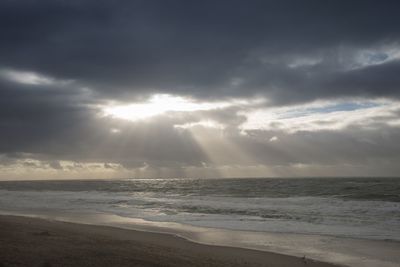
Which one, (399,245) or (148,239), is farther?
(148,239)

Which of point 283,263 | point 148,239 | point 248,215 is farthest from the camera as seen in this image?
point 248,215

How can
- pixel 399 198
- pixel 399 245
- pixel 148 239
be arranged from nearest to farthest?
pixel 399 245 < pixel 148 239 < pixel 399 198

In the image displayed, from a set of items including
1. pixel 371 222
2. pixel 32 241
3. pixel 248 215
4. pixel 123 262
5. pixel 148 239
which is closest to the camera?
pixel 123 262

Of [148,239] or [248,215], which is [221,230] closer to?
[148,239]

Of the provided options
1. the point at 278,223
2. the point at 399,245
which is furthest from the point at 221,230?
the point at 399,245

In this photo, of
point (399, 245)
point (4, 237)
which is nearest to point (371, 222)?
point (399, 245)

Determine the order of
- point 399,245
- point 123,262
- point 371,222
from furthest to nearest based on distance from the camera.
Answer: point 371,222 < point 399,245 < point 123,262

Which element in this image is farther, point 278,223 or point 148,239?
point 278,223

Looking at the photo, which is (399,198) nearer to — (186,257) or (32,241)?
(186,257)

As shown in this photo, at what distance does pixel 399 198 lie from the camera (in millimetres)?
35094

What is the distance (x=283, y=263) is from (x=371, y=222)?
11.5m

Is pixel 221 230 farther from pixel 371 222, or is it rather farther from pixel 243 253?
pixel 371 222

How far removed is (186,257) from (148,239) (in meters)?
4.92

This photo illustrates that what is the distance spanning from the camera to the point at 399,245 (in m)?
15.4
